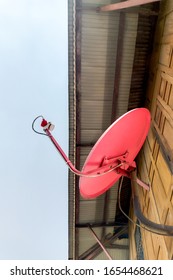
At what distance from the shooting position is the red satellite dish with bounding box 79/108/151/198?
3.26 metres

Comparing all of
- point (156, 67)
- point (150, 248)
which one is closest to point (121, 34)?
point (156, 67)

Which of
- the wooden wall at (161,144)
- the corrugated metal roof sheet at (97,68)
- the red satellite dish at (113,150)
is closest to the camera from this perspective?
the red satellite dish at (113,150)

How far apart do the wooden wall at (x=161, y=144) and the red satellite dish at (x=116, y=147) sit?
637mm

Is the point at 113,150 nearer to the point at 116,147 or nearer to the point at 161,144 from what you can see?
the point at 116,147

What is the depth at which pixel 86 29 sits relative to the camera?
5207mm

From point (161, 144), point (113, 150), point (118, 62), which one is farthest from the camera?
point (118, 62)

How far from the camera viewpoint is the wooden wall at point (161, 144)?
4.05 meters

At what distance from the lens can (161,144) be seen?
4547 millimetres

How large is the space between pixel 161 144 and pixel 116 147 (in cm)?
140

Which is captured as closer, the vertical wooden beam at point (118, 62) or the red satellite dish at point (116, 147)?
the red satellite dish at point (116, 147)

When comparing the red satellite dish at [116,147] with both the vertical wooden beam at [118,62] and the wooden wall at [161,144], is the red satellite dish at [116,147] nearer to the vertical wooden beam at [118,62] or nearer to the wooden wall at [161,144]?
the wooden wall at [161,144]

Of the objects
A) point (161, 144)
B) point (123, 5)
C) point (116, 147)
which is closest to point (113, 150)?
point (116, 147)

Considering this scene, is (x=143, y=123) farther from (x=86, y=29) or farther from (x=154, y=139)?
(x=86, y=29)

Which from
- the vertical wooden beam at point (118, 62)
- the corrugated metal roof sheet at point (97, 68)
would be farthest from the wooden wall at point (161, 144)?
the vertical wooden beam at point (118, 62)
